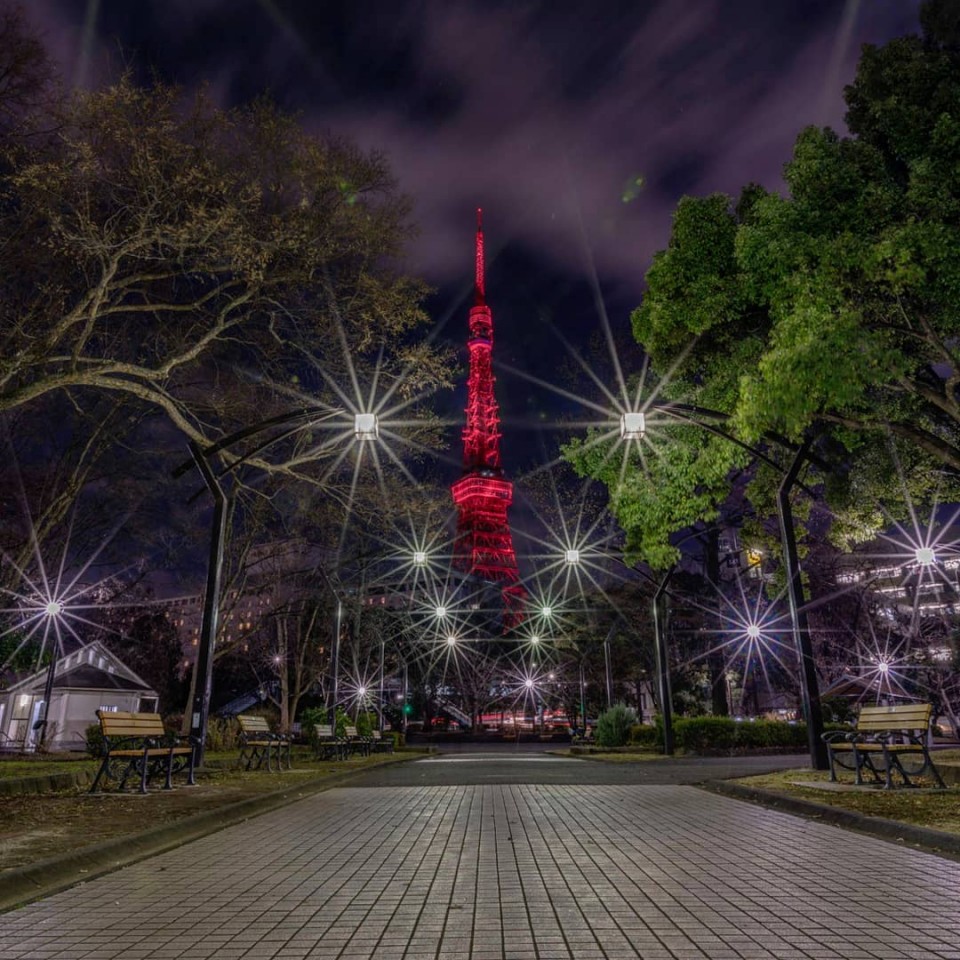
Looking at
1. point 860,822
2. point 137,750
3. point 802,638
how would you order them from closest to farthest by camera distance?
point 860,822 < point 137,750 < point 802,638

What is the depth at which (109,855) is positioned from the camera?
5.76 m

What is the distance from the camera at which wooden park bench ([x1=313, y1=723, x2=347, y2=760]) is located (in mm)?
20656

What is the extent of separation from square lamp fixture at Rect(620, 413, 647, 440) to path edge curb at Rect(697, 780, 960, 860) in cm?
551

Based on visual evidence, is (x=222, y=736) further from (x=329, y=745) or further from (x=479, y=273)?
(x=479, y=273)

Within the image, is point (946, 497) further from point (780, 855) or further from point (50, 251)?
point (50, 251)

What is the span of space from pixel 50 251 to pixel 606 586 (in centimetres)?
2868

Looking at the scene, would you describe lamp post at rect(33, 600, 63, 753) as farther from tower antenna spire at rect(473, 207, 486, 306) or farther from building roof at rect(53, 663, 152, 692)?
tower antenna spire at rect(473, 207, 486, 306)

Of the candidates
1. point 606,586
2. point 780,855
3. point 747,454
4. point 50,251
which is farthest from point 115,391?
point 606,586

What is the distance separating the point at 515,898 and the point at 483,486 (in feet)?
233

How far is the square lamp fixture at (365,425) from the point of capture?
41.7 feet

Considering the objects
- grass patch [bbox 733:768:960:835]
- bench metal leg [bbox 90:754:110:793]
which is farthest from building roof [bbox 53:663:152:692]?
grass patch [bbox 733:768:960:835]

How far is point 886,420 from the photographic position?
11.1 metres

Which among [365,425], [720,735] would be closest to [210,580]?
[365,425]

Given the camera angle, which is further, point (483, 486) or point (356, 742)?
point (483, 486)
